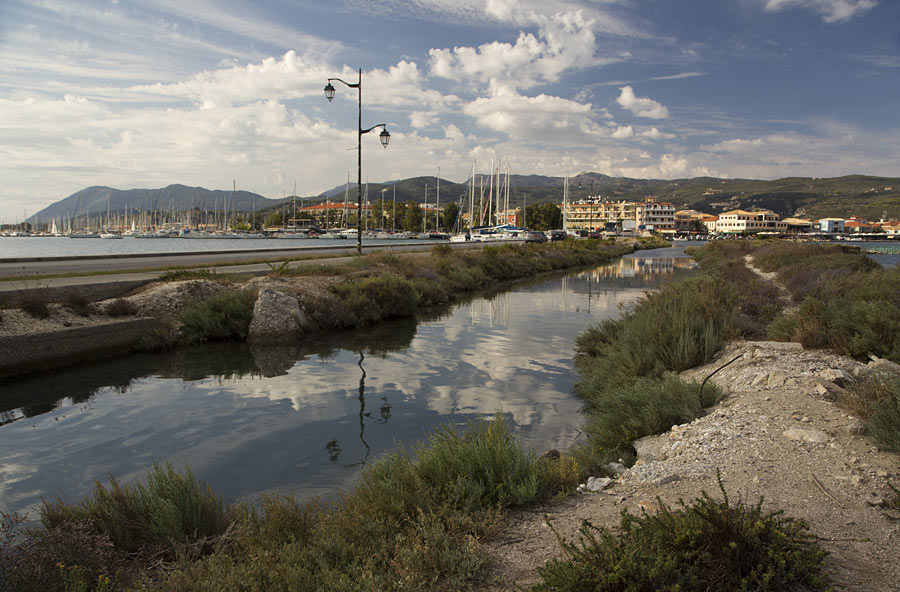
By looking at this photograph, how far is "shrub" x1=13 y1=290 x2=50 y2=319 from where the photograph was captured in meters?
12.2

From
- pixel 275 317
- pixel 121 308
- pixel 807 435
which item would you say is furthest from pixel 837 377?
pixel 121 308

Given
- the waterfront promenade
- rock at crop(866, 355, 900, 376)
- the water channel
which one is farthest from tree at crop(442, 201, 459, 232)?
rock at crop(866, 355, 900, 376)

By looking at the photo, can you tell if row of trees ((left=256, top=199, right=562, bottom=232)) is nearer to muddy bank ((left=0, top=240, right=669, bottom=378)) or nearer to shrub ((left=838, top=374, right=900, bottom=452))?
muddy bank ((left=0, top=240, right=669, bottom=378))

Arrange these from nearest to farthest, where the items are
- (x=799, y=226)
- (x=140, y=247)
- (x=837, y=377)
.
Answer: (x=837, y=377), (x=140, y=247), (x=799, y=226)

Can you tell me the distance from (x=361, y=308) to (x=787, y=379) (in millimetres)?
13213

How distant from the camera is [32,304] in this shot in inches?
484

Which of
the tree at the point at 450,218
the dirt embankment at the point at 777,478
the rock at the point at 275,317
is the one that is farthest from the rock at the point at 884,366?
Result: the tree at the point at 450,218

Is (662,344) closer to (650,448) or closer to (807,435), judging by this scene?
(650,448)

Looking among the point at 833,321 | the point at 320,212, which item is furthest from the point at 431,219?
the point at 833,321

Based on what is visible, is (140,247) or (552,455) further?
(140,247)

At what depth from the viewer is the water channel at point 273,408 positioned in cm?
704

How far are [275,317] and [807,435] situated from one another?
13.6 m

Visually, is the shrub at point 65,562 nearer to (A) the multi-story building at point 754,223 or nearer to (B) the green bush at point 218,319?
(B) the green bush at point 218,319

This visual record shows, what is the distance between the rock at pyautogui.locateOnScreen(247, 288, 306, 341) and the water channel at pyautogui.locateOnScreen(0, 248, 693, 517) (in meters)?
0.93
